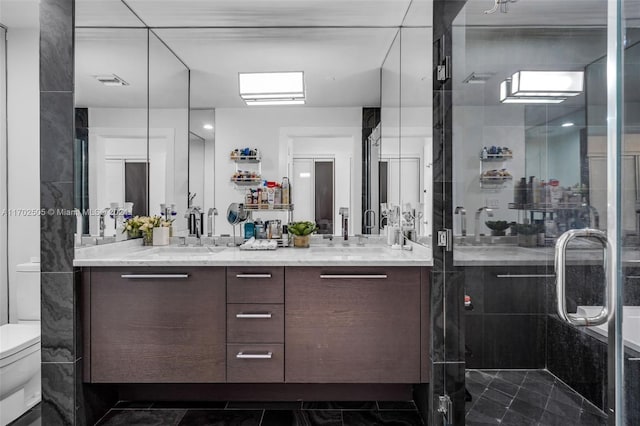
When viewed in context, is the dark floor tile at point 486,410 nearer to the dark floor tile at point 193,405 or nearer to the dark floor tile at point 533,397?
the dark floor tile at point 533,397

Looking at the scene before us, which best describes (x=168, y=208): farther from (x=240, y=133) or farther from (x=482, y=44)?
(x=482, y=44)

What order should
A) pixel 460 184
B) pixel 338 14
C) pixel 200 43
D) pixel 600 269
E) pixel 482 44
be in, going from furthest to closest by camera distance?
pixel 200 43 < pixel 338 14 < pixel 460 184 < pixel 482 44 < pixel 600 269

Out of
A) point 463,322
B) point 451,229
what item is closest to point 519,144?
point 451,229

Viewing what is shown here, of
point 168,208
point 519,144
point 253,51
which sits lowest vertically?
point 168,208

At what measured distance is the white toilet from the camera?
1827mm

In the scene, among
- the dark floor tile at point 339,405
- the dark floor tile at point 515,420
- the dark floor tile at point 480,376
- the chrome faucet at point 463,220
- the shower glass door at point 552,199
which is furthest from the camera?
the dark floor tile at point 339,405

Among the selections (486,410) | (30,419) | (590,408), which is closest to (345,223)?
(486,410)

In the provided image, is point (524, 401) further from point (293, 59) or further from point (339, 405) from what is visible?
point (293, 59)

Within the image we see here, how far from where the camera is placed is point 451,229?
5.63ft

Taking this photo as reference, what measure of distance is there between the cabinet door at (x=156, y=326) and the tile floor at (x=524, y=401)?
1.21m

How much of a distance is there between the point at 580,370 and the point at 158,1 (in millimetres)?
2661

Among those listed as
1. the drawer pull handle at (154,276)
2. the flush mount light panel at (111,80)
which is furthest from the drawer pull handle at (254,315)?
the flush mount light panel at (111,80)

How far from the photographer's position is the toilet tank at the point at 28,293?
2262mm

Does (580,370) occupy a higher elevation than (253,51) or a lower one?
lower
